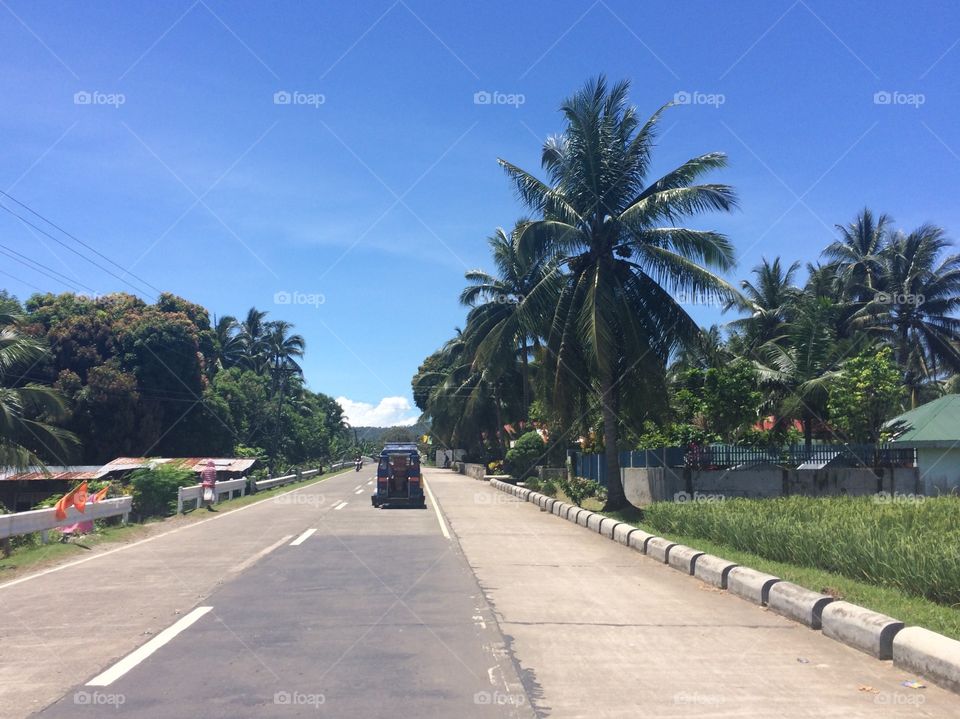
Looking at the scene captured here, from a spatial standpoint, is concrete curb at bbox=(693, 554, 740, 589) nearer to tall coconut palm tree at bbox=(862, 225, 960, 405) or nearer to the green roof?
the green roof

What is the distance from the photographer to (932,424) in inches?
1107

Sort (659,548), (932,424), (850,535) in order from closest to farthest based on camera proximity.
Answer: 1. (850,535)
2. (659,548)
3. (932,424)

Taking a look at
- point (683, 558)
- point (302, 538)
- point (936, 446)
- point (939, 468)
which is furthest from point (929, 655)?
point (939, 468)

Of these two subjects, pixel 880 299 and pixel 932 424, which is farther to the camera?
pixel 880 299

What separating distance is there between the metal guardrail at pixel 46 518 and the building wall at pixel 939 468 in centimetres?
2407

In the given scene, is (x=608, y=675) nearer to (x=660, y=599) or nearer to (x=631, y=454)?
(x=660, y=599)

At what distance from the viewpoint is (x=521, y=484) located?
41125mm

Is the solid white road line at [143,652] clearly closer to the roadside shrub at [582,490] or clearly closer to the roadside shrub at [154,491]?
the roadside shrub at [154,491]

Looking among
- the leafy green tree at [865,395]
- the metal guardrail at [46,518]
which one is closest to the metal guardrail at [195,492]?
the metal guardrail at [46,518]

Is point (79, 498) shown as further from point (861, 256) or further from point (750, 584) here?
point (861, 256)

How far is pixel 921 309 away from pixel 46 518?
4183cm

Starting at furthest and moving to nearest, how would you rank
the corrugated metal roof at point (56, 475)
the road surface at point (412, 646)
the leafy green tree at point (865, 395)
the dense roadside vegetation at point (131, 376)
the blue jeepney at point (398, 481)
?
the dense roadside vegetation at point (131, 376), the corrugated metal roof at point (56, 475), the blue jeepney at point (398, 481), the leafy green tree at point (865, 395), the road surface at point (412, 646)

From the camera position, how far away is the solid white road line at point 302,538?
1677 centimetres

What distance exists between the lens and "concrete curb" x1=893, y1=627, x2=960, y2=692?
6.63 meters
